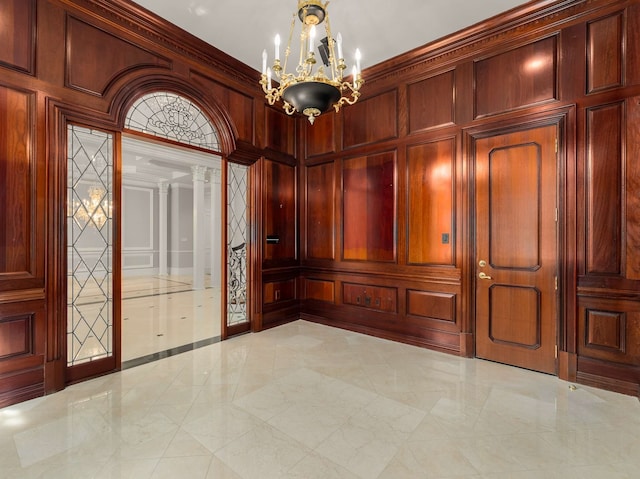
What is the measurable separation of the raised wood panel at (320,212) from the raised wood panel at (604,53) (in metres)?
3.04

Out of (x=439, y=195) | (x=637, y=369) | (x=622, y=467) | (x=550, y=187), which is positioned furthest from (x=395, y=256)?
(x=622, y=467)

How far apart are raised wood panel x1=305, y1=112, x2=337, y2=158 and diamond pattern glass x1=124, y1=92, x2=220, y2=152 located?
1534 mm

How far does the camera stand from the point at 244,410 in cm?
247

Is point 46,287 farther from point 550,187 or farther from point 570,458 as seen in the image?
point 550,187

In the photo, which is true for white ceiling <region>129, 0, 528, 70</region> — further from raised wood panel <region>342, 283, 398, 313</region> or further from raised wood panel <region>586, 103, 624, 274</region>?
raised wood panel <region>342, 283, 398, 313</region>

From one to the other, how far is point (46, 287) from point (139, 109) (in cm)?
200

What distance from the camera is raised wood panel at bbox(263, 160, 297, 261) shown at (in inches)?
185

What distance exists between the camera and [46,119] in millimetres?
2742

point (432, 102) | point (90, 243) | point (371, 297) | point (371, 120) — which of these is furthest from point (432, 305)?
point (90, 243)

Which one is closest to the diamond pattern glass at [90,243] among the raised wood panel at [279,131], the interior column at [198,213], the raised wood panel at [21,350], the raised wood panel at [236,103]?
the raised wood panel at [21,350]

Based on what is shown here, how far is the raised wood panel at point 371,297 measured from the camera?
4.25 metres

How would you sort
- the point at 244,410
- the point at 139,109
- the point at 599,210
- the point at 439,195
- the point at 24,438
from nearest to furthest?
the point at 24,438 < the point at 244,410 < the point at 599,210 < the point at 139,109 < the point at 439,195

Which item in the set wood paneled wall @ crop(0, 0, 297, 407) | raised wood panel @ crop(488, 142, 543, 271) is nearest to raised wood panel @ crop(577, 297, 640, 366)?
raised wood panel @ crop(488, 142, 543, 271)

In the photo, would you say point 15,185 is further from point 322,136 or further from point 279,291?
point 322,136
